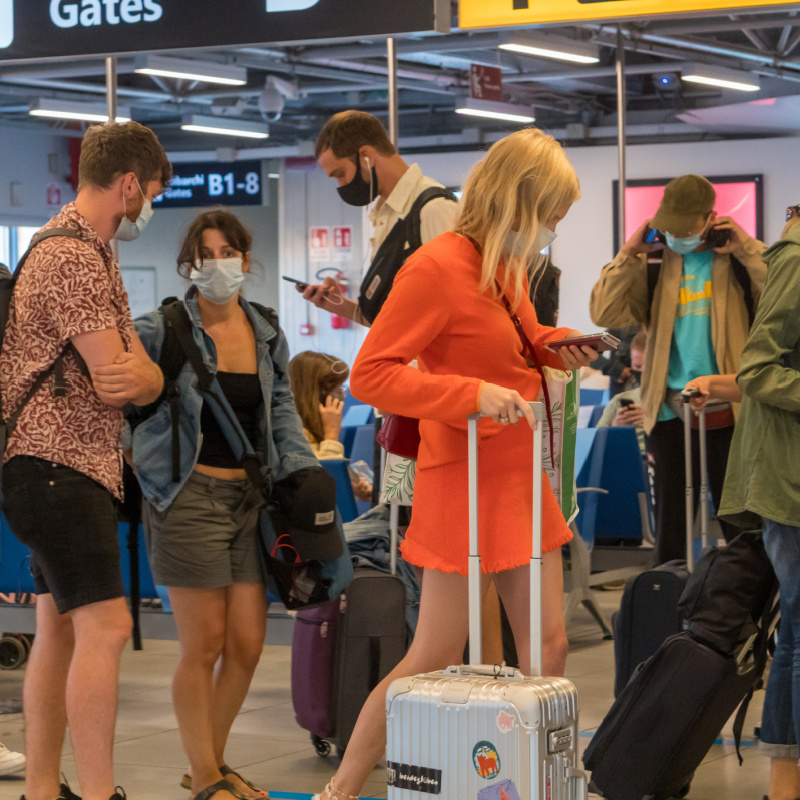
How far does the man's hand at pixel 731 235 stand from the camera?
454cm

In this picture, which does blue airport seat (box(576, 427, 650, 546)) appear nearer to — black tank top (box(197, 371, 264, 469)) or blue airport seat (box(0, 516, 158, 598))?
blue airport seat (box(0, 516, 158, 598))

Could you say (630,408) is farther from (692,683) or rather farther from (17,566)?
(692,683)

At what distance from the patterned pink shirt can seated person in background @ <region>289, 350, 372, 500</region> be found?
9.42ft

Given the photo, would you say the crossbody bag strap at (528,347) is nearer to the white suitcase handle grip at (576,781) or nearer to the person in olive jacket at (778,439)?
the person in olive jacket at (778,439)

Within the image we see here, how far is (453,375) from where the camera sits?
2.53m

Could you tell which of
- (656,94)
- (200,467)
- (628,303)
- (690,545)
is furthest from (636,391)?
(656,94)

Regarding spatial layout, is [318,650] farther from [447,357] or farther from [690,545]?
[447,357]

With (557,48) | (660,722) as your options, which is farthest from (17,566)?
(557,48)

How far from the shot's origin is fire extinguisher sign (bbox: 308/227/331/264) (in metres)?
15.4

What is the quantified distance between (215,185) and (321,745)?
39.3 ft

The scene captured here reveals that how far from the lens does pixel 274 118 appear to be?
15.2 m

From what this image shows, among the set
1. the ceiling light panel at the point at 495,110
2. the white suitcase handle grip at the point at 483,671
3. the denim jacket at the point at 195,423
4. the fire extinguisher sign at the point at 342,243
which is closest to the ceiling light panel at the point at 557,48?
the ceiling light panel at the point at 495,110

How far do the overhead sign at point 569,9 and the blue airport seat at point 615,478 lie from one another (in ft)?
7.58

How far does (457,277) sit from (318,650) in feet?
5.26
